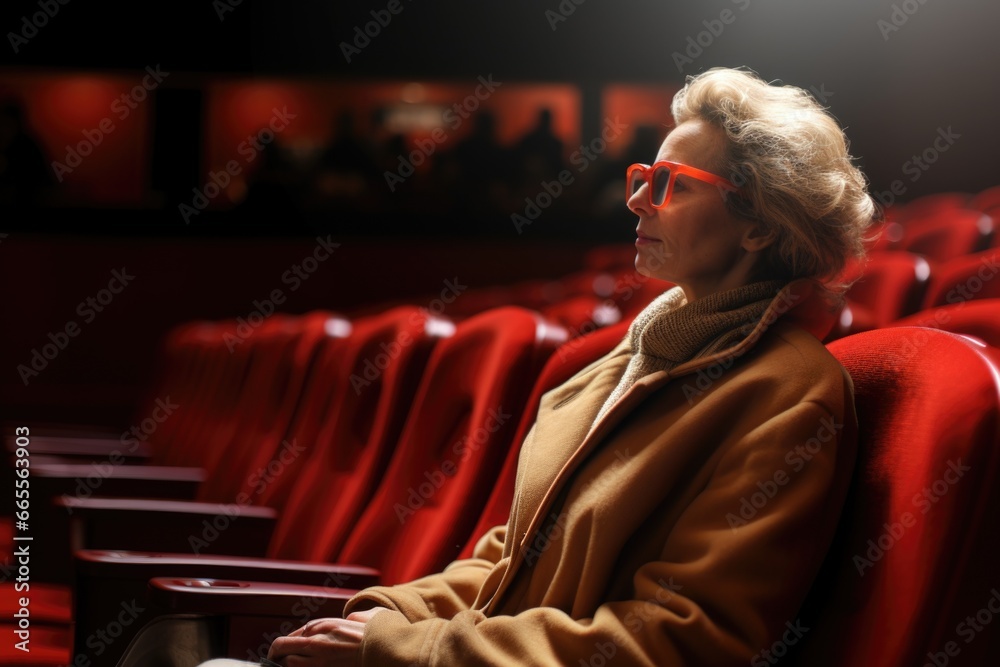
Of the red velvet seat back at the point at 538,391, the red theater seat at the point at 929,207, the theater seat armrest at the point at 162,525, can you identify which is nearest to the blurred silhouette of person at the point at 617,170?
the red theater seat at the point at 929,207

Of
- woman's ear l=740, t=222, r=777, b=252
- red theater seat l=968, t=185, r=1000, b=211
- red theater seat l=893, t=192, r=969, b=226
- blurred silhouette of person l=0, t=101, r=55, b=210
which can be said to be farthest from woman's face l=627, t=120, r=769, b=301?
blurred silhouette of person l=0, t=101, r=55, b=210

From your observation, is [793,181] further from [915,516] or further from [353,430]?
[353,430]

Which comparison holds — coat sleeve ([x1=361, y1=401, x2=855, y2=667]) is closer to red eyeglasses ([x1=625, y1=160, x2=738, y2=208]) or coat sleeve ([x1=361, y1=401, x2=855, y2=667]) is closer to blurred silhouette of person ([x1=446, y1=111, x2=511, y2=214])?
red eyeglasses ([x1=625, y1=160, x2=738, y2=208])

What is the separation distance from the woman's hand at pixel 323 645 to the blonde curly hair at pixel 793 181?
24 cm

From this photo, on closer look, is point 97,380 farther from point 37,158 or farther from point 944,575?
point 944,575

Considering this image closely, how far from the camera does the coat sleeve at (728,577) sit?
1.27ft

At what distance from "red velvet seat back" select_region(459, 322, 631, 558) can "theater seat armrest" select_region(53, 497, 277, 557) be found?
290 mm

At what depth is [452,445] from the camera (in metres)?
0.77

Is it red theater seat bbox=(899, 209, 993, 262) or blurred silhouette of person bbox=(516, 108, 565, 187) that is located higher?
red theater seat bbox=(899, 209, 993, 262)

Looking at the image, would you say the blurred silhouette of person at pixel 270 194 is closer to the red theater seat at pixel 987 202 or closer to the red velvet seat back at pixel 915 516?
the red theater seat at pixel 987 202

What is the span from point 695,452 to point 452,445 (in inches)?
14.2

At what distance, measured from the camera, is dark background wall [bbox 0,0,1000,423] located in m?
2.60

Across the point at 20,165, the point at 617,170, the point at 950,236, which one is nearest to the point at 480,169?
the point at 617,170

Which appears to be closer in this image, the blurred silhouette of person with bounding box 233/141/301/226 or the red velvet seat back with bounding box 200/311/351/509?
the red velvet seat back with bounding box 200/311/351/509
